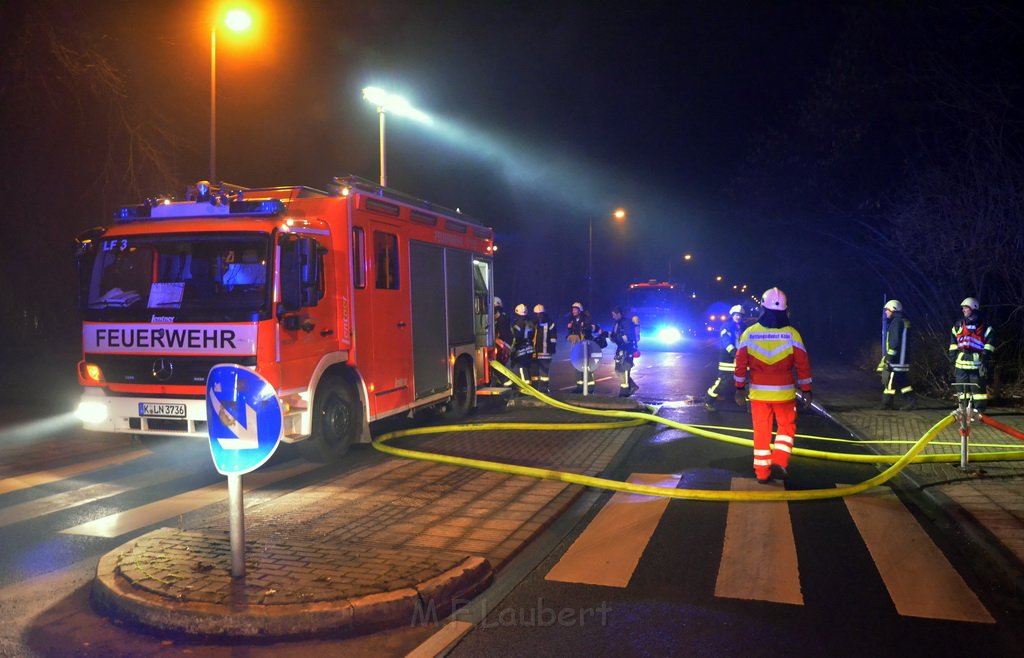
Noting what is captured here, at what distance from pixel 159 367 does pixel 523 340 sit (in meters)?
7.50

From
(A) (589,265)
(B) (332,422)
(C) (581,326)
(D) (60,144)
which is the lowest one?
(B) (332,422)

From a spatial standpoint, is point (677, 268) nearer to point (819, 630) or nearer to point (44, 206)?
point (44, 206)

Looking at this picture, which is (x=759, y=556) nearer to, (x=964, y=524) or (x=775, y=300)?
(x=964, y=524)

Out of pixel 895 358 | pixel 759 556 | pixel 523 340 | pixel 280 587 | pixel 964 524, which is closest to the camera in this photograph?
pixel 280 587

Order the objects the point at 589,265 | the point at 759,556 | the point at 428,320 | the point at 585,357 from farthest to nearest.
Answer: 1. the point at 589,265
2. the point at 585,357
3. the point at 428,320
4. the point at 759,556

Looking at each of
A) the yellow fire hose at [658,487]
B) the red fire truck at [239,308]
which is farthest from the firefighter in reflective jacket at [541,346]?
the red fire truck at [239,308]

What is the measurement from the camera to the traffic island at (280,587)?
168 inches

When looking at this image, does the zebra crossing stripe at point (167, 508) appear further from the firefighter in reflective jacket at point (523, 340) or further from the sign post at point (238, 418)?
the firefighter in reflective jacket at point (523, 340)

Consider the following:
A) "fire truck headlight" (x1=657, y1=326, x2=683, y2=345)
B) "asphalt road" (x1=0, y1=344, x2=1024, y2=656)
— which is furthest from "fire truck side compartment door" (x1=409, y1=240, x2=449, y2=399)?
"fire truck headlight" (x1=657, y1=326, x2=683, y2=345)

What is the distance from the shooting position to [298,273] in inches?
311

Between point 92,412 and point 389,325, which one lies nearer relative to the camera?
point 92,412

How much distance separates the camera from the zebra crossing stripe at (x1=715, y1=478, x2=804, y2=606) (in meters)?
4.92

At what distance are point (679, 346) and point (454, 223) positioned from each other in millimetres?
24402

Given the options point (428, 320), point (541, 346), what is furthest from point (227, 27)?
point (541, 346)
